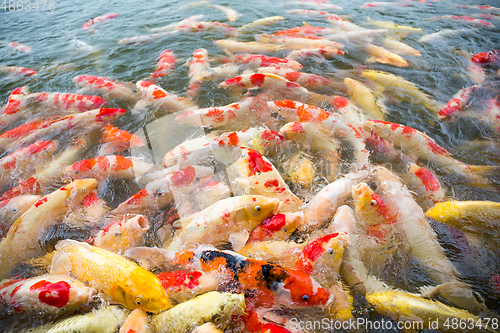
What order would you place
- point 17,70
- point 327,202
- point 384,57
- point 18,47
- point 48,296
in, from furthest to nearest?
1. point 18,47
2. point 17,70
3. point 384,57
4. point 327,202
5. point 48,296

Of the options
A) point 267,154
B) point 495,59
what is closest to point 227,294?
point 267,154

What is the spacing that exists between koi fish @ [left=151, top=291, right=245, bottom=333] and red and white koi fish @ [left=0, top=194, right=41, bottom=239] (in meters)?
2.35

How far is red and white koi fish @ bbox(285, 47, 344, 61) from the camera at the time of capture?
20.2 feet

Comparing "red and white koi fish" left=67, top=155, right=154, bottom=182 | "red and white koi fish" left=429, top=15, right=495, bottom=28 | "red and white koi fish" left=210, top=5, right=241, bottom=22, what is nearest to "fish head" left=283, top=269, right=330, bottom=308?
"red and white koi fish" left=67, top=155, right=154, bottom=182

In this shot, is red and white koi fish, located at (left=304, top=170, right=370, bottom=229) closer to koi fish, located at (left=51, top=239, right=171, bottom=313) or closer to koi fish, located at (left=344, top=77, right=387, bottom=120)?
koi fish, located at (left=51, top=239, right=171, bottom=313)

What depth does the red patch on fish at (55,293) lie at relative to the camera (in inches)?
84.7

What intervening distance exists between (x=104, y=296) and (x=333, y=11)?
1113cm

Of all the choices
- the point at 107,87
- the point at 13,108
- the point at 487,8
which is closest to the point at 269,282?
the point at 107,87

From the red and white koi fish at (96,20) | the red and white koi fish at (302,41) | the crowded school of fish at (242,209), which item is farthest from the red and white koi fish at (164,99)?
the red and white koi fish at (96,20)

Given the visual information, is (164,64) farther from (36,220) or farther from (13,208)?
(36,220)

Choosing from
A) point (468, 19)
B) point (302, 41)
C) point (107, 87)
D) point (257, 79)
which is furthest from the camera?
point (468, 19)

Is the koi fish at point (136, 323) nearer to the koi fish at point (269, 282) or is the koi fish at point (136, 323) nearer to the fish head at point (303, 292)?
the koi fish at point (269, 282)

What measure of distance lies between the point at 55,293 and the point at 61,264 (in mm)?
335

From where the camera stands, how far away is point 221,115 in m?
4.22
